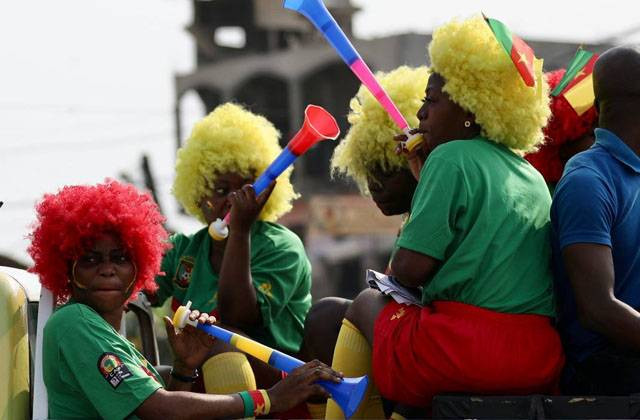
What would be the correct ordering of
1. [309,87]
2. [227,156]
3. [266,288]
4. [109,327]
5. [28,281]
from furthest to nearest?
1. [309,87]
2. [227,156]
3. [266,288]
4. [28,281]
5. [109,327]

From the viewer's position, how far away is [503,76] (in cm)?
374

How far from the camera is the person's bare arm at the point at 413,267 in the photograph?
3.48 meters

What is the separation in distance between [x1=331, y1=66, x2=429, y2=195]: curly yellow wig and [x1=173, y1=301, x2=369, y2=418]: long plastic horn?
1058 mm

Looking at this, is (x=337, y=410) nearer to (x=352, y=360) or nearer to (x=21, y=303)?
(x=352, y=360)

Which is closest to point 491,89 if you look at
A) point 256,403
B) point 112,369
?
point 256,403

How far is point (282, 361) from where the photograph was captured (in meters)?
3.77

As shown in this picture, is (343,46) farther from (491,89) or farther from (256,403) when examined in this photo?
(256,403)

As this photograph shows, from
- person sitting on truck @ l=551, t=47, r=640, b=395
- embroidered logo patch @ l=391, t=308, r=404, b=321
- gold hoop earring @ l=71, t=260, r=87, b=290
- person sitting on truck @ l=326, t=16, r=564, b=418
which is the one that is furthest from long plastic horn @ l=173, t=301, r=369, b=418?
person sitting on truck @ l=551, t=47, r=640, b=395

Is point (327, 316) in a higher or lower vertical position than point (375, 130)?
lower

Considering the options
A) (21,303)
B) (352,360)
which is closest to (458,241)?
(352,360)

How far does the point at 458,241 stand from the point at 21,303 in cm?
153

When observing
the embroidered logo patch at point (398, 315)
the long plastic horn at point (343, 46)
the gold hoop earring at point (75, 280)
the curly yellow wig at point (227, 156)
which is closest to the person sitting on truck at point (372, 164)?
the long plastic horn at point (343, 46)

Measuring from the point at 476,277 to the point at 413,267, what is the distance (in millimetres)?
196

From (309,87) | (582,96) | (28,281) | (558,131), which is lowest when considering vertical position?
(309,87)
